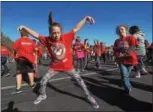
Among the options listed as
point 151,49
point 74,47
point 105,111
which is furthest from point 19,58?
point 151,49

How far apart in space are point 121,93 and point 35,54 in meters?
2.90

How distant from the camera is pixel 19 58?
8141mm

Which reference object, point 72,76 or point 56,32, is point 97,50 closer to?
point 72,76

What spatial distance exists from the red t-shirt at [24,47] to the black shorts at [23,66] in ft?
0.39

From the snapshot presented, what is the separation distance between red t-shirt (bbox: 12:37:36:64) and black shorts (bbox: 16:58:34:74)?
0.12 metres

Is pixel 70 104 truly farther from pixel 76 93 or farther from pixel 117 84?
pixel 117 84

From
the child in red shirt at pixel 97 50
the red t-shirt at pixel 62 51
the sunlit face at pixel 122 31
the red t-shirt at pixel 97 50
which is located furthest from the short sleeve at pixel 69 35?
the red t-shirt at pixel 97 50

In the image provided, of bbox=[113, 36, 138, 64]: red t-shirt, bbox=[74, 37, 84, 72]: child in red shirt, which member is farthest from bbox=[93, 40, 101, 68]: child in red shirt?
bbox=[113, 36, 138, 64]: red t-shirt

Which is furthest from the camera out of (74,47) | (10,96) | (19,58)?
(74,47)

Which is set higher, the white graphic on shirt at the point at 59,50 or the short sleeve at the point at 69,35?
the short sleeve at the point at 69,35

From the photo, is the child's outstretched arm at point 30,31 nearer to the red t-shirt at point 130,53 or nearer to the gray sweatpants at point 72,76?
the gray sweatpants at point 72,76

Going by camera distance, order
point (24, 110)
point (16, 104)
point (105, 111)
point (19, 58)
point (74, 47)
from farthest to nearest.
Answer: point (74, 47), point (19, 58), point (16, 104), point (24, 110), point (105, 111)

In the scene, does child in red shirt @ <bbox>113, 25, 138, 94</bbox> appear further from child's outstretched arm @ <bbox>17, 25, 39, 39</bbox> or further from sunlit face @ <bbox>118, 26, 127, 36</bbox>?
child's outstretched arm @ <bbox>17, 25, 39, 39</bbox>

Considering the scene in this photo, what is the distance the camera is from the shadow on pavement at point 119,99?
559 centimetres
